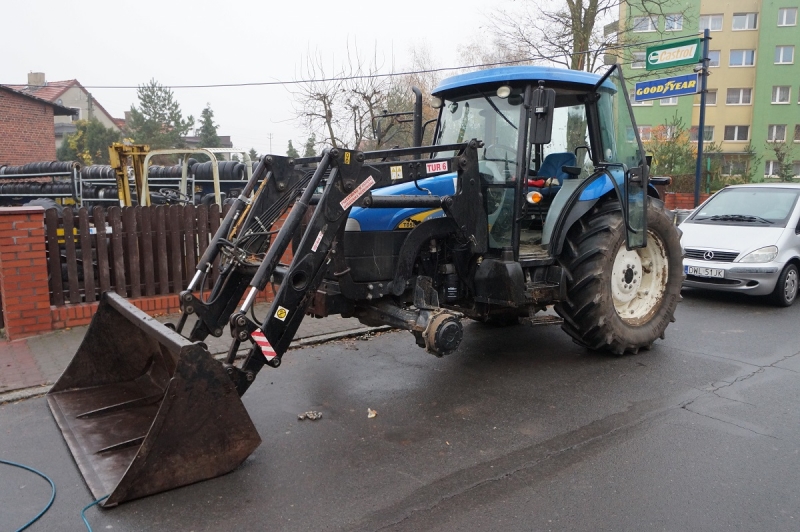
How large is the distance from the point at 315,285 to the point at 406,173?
3.83ft

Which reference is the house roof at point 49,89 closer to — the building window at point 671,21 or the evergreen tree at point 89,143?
the evergreen tree at point 89,143

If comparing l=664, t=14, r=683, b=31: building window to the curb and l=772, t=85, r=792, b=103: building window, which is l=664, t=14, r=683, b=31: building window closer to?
l=772, t=85, r=792, b=103: building window

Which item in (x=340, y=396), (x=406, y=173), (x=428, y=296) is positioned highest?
(x=406, y=173)

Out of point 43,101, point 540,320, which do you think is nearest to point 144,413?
point 540,320

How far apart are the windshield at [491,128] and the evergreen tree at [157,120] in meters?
47.0

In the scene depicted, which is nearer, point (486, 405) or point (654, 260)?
point (486, 405)

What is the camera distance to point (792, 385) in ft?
17.7

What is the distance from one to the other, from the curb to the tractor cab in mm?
1675

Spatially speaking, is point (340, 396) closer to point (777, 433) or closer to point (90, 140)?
point (777, 433)

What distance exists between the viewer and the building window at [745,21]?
4372cm

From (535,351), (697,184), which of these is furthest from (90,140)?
(535,351)

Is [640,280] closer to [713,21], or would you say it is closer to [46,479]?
[46,479]

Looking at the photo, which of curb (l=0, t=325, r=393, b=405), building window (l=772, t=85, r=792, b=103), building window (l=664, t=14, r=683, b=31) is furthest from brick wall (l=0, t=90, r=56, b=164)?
building window (l=772, t=85, r=792, b=103)

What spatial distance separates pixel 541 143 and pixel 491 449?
2.40 metres
